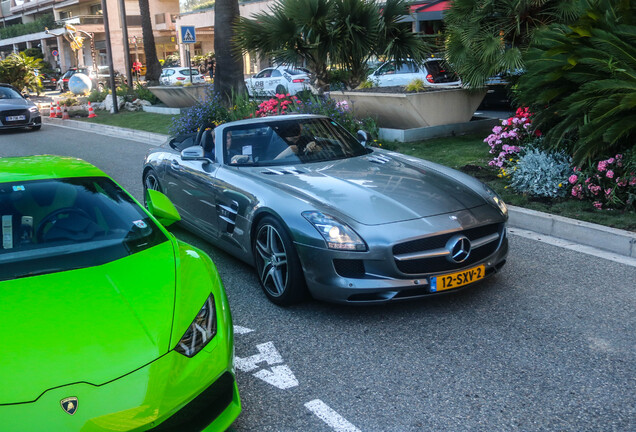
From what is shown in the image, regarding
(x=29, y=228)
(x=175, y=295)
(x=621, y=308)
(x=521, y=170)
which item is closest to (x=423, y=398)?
(x=175, y=295)

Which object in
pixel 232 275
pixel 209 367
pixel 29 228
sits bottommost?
pixel 232 275

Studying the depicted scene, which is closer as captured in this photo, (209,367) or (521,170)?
(209,367)

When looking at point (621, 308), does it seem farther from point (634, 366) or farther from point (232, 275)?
point (232, 275)

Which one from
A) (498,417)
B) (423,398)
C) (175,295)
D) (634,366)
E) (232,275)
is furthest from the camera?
(232,275)

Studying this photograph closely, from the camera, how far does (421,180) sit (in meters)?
5.04

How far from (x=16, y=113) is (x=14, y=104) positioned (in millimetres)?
461

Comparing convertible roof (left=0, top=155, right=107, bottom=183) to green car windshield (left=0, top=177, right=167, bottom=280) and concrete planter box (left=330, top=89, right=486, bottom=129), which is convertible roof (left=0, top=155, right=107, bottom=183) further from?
concrete planter box (left=330, top=89, right=486, bottom=129)

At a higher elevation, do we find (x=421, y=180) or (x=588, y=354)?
(x=421, y=180)

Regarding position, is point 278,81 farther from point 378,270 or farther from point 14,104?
point 378,270

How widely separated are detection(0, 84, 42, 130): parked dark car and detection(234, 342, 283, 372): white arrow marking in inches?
734

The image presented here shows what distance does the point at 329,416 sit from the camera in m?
3.24

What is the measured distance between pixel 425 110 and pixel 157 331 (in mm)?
10139

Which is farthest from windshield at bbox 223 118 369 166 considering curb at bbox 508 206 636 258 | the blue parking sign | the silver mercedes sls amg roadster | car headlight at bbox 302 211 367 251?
the blue parking sign

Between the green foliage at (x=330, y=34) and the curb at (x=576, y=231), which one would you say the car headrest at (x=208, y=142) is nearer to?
the curb at (x=576, y=231)
